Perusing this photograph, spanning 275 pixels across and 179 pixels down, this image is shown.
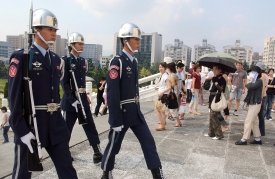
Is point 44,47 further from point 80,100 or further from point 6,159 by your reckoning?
point 6,159

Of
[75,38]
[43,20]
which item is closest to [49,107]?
[43,20]

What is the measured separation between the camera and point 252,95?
565 cm

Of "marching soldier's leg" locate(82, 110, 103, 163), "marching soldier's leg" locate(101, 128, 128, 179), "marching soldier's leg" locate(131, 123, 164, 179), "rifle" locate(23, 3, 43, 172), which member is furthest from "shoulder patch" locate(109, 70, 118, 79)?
"marching soldier's leg" locate(82, 110, 103, 163)

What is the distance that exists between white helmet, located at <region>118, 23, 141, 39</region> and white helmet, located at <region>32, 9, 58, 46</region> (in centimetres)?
98

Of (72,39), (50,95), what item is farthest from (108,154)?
(72,39)

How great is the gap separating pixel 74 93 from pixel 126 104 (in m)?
1.08

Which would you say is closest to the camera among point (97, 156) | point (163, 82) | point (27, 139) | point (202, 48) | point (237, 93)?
point (27, 139)

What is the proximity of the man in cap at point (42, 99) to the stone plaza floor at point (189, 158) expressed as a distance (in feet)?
3.88

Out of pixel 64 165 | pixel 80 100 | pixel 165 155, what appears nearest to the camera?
pixel 64 165

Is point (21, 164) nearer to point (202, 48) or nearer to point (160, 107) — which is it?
point (160, 107)

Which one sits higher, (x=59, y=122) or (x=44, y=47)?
(x=44, y=47)

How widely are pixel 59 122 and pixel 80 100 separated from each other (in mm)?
1370

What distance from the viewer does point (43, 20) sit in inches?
109

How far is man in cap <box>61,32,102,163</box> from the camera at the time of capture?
4176 mm
